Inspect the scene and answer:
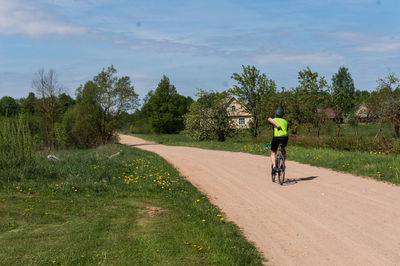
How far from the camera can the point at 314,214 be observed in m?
7.02

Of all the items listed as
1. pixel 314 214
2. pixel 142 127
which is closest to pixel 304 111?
pixel 314 214

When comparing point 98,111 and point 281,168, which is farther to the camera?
point 98,111

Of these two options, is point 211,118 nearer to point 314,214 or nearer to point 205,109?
point 205,109

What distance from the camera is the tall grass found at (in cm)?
1052

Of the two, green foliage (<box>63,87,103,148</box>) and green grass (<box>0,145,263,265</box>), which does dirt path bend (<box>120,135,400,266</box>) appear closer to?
green grass (<box>0,145,263,265</box>)

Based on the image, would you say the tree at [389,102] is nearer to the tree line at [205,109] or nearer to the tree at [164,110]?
the tree line at [205,109]

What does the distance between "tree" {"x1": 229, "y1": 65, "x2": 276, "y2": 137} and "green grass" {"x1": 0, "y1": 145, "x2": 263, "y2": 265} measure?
912 inches

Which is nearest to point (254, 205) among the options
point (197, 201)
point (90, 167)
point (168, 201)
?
point (197, 201)

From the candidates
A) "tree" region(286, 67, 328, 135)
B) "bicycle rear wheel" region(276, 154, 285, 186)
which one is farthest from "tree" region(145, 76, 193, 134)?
"bicycle rear wheel" region(276, 154, 285, 186)

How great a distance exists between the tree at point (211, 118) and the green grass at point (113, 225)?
81.3 feet

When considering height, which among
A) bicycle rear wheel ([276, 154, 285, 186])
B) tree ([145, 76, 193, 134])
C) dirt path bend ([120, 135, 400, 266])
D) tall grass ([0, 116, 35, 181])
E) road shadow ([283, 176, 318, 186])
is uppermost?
tree ([145, 76, 193, 134])

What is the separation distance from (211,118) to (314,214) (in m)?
29.0

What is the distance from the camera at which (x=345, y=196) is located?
8.41 m

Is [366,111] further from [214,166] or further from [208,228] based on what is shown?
[208,228]
